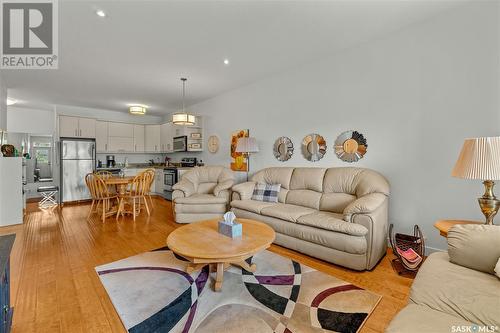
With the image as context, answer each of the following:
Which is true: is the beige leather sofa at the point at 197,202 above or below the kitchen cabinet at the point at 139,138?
below

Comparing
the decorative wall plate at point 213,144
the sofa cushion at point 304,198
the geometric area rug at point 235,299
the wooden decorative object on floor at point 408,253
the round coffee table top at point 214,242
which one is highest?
the decorative wall plate at point 213,144

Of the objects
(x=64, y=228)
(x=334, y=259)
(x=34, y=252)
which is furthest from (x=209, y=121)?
(x=334, y=259)

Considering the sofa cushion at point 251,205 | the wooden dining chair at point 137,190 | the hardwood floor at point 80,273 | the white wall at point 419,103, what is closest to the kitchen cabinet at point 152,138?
the wooden dining chair at point 137,190

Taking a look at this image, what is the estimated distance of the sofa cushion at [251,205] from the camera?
3297 millimetres

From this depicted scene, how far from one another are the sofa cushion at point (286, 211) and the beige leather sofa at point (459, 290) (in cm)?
146

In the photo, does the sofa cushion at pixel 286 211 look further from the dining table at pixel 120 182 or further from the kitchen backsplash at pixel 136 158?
the kitchen backsplash at pixel 136 158

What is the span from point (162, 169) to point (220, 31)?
4.76 metres

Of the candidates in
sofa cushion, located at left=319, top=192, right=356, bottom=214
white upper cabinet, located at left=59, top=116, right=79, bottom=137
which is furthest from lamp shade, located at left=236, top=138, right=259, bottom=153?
white upper cabinet, located at left=59, top=116, right=79, bottom=137

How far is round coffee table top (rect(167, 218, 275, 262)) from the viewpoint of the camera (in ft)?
6.01

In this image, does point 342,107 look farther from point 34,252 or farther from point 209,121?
point 34,252

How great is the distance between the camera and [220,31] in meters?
2.74

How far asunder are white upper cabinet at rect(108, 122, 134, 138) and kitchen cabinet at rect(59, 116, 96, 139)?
0.46 metres

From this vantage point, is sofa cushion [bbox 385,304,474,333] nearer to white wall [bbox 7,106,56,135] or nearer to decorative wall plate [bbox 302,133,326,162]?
decorative wall plate [bbox 302,133,326,162]

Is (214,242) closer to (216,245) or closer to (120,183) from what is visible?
(216,245)
